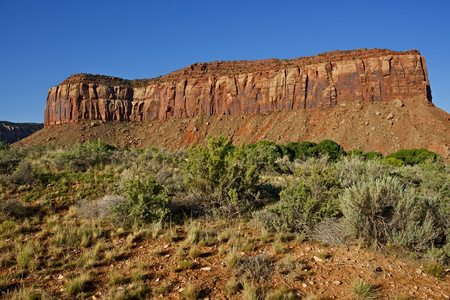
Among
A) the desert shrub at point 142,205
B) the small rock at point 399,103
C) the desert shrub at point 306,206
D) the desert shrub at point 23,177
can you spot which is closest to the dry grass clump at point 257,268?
the desert shrub at point 306,206

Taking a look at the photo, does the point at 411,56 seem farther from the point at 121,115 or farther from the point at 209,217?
the point at 121,115

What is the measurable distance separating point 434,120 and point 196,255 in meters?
51.8

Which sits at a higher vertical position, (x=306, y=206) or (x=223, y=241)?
(x=306, y=206)

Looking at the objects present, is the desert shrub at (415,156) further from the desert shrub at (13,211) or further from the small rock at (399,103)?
the desert shrub at (13,211)

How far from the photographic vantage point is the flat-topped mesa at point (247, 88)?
49.0 m

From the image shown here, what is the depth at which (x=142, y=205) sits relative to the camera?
642 cm

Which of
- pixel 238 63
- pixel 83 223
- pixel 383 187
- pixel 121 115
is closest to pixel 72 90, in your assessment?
pixel 121 115

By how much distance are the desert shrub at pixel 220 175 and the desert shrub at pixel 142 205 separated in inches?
53.0

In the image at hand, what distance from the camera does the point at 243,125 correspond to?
194 feet

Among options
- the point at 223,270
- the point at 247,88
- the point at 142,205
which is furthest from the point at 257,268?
the point at 247,88

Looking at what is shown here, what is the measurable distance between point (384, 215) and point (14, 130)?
127232mm

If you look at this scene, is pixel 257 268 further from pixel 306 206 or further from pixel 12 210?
pixel 12 210

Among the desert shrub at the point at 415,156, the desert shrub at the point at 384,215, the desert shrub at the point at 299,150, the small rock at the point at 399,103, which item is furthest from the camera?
the small rock at the point at 399,103

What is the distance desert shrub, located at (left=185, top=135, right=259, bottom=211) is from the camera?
24.3 ft
